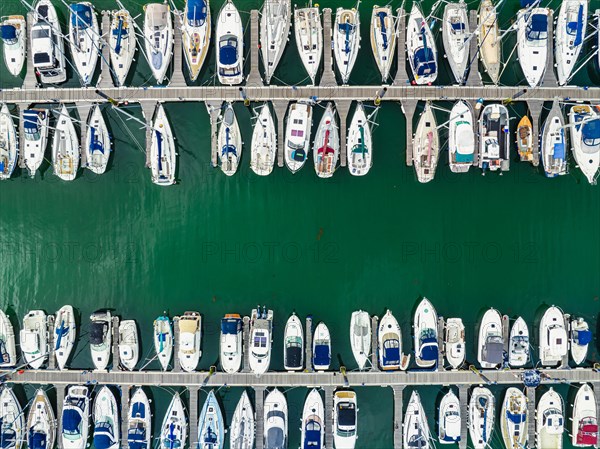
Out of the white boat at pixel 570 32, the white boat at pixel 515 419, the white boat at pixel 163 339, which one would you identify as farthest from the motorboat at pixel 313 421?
the white boat at pixel 570 32

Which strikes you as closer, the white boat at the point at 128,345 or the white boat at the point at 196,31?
the white boat at the point at 196,31

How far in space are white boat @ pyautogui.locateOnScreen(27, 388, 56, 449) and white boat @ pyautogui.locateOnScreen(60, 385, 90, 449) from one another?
479 mm

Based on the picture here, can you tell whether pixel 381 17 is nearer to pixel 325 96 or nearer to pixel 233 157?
pixel 325 96

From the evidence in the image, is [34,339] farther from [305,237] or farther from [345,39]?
[345,39]

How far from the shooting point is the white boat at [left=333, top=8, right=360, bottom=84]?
54.7 ft

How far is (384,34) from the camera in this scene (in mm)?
16781

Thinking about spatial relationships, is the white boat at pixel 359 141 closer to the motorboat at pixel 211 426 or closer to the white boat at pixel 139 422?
the motorboat at pixel 211 426

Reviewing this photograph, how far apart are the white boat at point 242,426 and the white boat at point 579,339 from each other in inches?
528

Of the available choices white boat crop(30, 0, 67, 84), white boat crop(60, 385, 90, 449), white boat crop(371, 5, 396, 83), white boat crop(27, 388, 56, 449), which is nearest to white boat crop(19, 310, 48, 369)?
white boat crop(27, 388, 56, 449)

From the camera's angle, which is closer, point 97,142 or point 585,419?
point 585,419

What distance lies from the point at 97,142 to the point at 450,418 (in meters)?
18.3

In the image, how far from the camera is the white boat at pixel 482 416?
54.7 ft

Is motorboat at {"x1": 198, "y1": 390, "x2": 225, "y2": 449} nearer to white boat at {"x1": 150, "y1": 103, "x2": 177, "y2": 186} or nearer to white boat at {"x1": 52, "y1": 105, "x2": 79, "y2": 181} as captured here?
white boat at {"x1": 150, "y1": 103, "x2": 177, "y2": 186}

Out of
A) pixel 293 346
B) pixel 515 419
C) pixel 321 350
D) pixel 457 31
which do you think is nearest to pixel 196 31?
→ pixel 457 31
